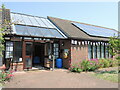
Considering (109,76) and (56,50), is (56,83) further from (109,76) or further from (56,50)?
(56,50)

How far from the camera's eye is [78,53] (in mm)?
9867

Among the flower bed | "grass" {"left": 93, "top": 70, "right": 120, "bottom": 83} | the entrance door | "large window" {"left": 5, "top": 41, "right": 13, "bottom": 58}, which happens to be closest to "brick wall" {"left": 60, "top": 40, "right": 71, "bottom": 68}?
the flower bed

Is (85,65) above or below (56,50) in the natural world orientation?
below

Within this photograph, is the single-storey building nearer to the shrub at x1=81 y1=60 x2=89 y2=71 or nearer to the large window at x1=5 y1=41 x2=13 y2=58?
the large window at x1=5 y1=41 x2=13 y2=58

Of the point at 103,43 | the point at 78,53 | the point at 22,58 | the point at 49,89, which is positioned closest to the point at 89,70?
the point at 78,53

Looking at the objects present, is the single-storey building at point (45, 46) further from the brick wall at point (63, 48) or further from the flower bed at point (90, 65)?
the flower bed at point (90, 65)

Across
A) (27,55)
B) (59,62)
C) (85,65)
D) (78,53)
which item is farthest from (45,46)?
(85,65)

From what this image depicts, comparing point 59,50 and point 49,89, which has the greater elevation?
point 59,50

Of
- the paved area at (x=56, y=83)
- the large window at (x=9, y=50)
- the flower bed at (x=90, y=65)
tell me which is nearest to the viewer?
the paved area at (x=56, y=83)

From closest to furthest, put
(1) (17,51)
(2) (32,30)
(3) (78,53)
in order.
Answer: (1) (17,51) < (2) (32,30) < (3) (78,53)

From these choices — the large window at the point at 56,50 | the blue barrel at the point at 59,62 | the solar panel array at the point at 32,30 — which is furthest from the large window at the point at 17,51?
the blue barrel at the point at 59,62

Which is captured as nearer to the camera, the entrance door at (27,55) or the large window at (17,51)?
the large window at (17,51)

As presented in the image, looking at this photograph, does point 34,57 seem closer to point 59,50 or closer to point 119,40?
point 59,50

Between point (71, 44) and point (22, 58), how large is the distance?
4548mm
